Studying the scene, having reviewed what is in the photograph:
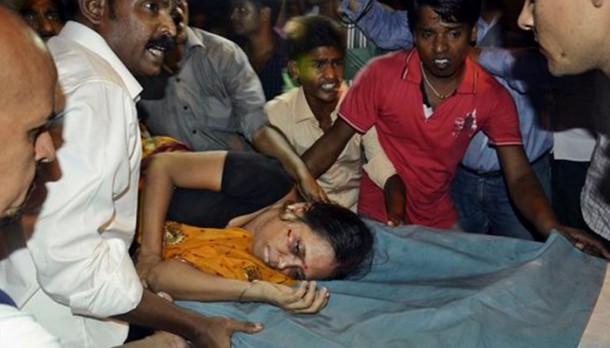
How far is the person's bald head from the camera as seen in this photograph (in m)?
1.27

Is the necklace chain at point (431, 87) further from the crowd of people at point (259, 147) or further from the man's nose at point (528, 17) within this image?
the man's nose at point (528, 17)

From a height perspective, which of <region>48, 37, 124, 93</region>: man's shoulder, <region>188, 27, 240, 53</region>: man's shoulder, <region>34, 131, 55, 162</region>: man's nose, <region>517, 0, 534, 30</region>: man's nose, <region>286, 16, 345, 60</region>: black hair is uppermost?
<region>517, 0, 534, 30</region>: man's nose

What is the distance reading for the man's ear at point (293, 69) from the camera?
154 inches

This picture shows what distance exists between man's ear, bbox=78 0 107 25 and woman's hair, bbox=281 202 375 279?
39.0 inches

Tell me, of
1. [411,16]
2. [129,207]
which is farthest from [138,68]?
[411,16]

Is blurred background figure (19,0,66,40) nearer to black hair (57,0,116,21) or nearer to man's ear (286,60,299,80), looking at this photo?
man's ear (286,60,299,80)

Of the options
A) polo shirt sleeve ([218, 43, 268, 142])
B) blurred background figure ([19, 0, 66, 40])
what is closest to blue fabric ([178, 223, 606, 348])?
polo shirt sleeve ([218, 43, 268, 142])

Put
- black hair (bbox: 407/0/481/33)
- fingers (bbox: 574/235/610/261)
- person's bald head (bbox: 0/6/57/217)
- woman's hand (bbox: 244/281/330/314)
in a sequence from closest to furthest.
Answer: person's bald head (bbox: 0/6/57/217) < woman's hand (bbox: 244/281/330/314) < fingers (bbox: 574/235/610/261) < black hair (bbox: 407/0/481/33)

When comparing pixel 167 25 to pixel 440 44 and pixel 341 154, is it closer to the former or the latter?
pixel 440 44

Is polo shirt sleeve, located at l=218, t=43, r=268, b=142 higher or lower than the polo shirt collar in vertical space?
lower

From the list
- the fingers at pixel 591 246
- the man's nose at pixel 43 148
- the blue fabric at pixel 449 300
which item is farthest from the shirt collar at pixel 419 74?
the man's nose at pixel 43 148

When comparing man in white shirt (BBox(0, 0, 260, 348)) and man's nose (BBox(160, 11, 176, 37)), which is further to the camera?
man's nose (BBox(160, 11, 176, 37))

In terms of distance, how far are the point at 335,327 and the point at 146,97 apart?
66.7 inches

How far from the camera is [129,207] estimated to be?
2.19 m
